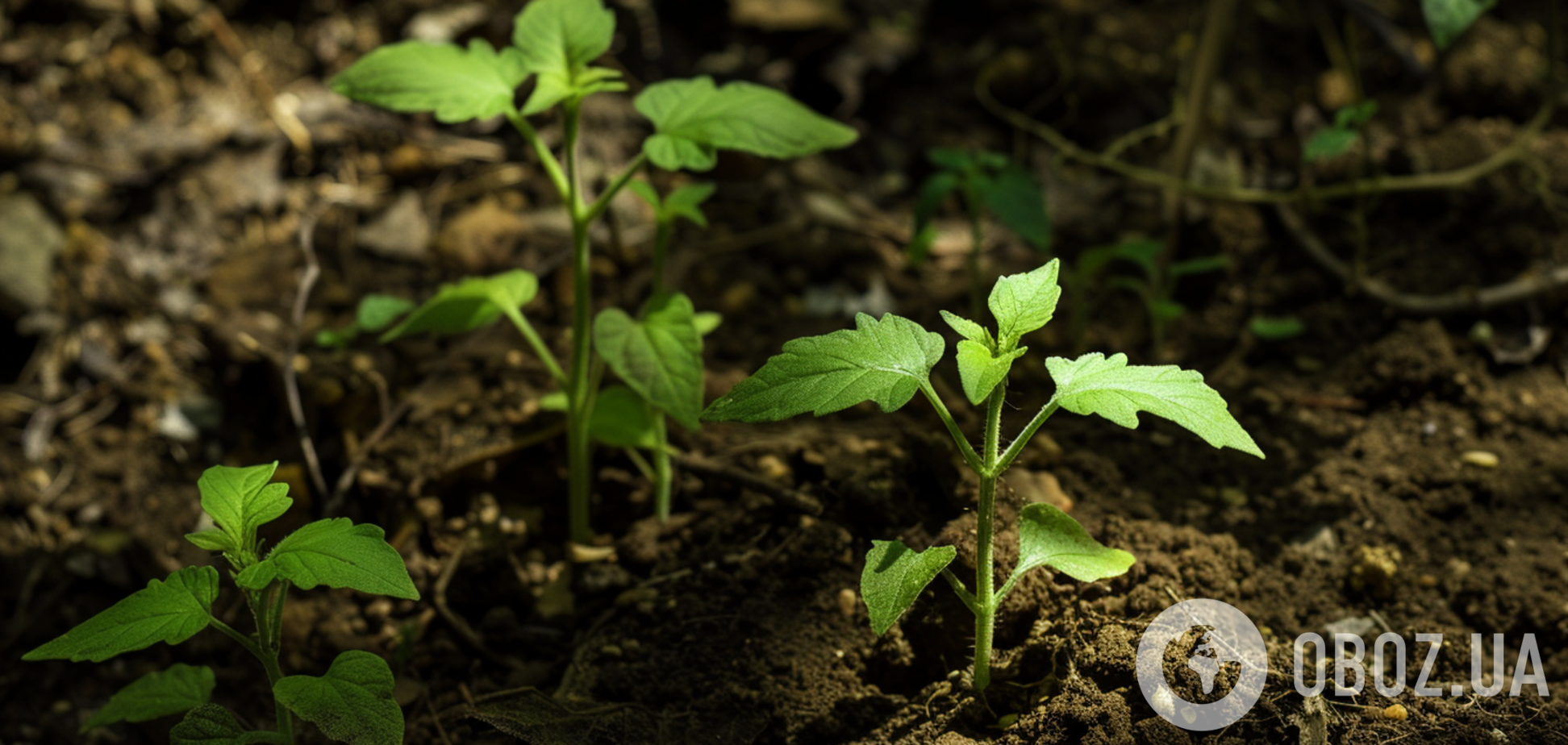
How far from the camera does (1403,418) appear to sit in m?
2.21

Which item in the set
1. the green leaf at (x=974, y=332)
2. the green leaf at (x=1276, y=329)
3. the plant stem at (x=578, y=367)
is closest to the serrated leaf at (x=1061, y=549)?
the green leaf at (x=974, y=332)

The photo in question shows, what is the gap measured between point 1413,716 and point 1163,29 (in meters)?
2.43

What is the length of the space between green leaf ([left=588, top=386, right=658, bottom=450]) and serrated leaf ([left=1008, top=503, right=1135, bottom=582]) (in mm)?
751

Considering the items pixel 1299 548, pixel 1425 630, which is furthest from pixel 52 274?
pixel 1425 630

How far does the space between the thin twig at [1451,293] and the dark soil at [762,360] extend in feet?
0.11

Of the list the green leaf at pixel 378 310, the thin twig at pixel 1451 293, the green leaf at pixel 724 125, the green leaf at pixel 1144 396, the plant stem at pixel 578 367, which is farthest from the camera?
the thin twig at pixel 1451 293

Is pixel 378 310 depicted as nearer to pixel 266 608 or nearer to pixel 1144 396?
pixel 266 608

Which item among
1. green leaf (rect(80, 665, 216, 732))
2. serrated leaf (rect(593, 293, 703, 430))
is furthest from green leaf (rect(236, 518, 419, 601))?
serrated leaf (rect(593, 293, 703, 430))

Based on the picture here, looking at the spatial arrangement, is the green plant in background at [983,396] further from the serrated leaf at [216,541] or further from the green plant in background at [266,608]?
the serrated leaf at [216,541]

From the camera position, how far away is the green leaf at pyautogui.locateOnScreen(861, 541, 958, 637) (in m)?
1.44

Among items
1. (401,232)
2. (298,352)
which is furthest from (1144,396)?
(401,232)

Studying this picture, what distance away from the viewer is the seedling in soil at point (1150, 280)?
7.96 feet

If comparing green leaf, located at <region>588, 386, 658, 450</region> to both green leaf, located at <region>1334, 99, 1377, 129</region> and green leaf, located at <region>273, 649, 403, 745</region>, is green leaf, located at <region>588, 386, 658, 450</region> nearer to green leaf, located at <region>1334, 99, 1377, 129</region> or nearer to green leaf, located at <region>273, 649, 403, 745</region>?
green leaf, located at <region>273, 649, 403, 745</region>

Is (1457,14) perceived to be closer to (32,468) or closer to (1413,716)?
(1413,716)
